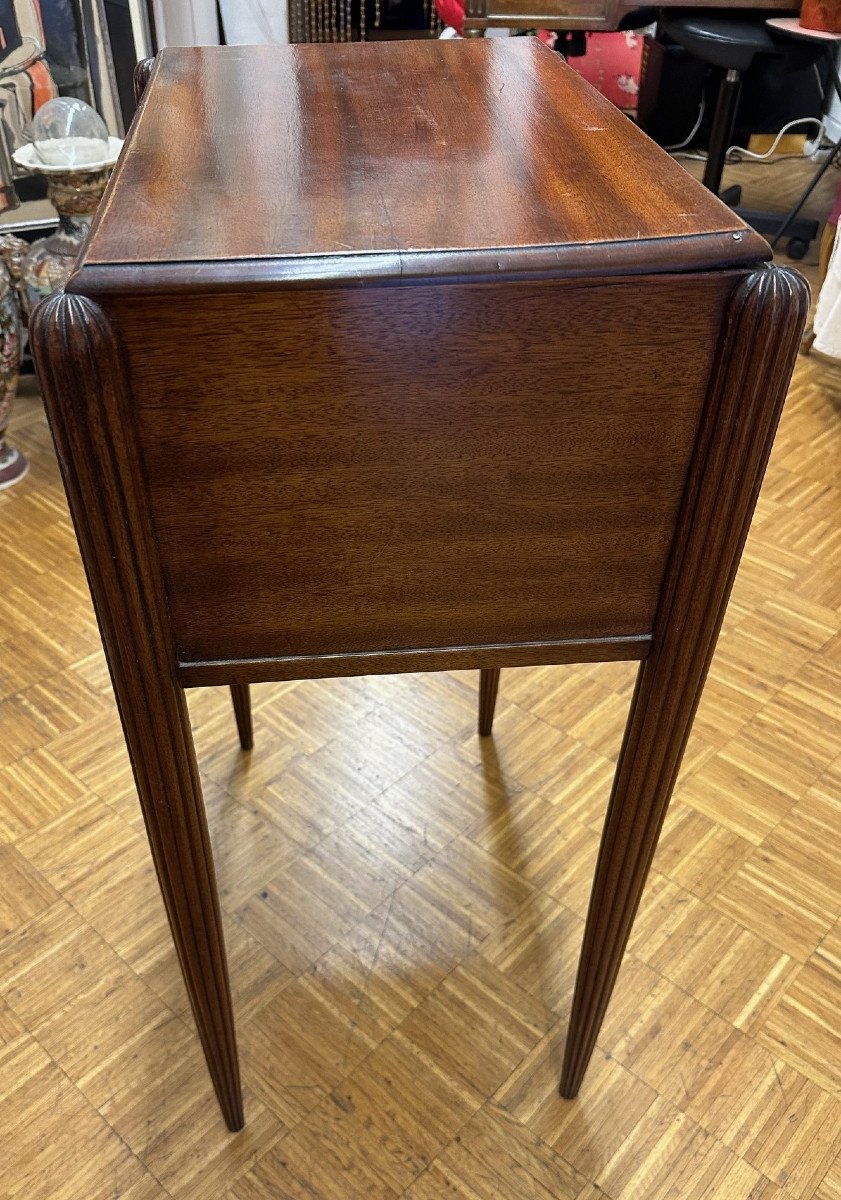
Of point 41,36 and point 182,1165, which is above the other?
point 41,36

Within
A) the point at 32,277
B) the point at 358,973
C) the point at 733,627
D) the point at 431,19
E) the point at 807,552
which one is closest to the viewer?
the point at 358,973

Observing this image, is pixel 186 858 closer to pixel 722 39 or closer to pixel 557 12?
pixel 557 12

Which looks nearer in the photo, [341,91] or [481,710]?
[341,91]

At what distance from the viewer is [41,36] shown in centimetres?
173

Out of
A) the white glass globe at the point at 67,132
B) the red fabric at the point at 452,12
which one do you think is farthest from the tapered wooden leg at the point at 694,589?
the red fabric at the point at 452,12

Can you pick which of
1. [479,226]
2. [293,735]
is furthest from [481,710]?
[479,226]

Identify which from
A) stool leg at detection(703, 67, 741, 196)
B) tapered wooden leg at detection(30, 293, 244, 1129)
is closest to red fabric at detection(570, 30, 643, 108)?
stool leg at detection(703, 67, 741, 196)

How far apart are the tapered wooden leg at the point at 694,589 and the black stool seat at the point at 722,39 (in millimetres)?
1830

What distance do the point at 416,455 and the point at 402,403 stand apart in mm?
32

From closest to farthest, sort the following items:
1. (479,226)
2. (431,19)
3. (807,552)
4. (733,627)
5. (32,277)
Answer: (479,226) → (733,627) → (807,552) → (32,277) → (431,19)

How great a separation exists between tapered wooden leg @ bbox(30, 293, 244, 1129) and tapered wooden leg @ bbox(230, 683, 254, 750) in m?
0.41

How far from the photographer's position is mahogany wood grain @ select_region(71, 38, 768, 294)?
47 centimetres

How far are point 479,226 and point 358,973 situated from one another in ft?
2.42

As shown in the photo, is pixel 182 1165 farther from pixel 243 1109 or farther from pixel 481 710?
pixel 481 710
